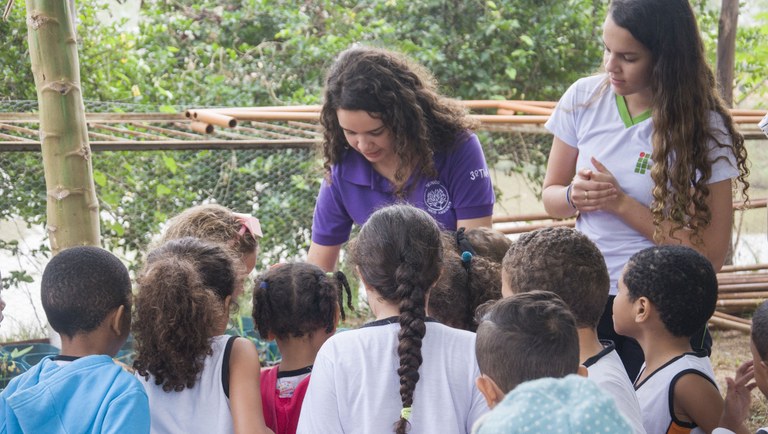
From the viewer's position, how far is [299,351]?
2.73 meters

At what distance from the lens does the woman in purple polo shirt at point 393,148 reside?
304 centimetres

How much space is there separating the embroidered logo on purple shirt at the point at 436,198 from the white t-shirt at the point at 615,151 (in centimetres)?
47

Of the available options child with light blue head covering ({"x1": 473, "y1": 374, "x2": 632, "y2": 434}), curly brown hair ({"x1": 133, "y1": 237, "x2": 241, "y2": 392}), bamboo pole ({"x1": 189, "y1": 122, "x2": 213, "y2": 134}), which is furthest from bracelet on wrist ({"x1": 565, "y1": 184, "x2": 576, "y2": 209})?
bamboo pole ({"x1": 189, "y1": 122, "x2": 213, "y2": 134})

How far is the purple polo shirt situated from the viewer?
3141mm

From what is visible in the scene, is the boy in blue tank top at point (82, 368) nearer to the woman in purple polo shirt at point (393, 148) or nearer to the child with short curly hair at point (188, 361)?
the child with short curly hair at point (188, 361)

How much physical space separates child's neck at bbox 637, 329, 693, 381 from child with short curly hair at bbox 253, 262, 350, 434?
37.5 inches

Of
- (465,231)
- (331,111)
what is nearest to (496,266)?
(465,231)

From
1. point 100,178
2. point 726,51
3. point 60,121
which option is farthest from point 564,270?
point 726,51

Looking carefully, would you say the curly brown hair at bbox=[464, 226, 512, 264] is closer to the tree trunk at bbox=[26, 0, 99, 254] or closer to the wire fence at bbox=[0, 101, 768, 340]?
the tree trunk at bbox=[26, 0, 99, 254]

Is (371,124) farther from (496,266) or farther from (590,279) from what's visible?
(590,279)

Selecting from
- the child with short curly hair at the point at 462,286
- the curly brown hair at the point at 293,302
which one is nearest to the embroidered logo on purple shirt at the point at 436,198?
the child with short curly hair at the point at 462,286

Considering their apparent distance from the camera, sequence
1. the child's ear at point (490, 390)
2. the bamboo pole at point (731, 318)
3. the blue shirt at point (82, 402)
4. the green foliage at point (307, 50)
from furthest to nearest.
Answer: the green foliage at point (307, 50)
the bamboo pole at point (731, 318)
the blue shirt at point (82, 402)
the child's ear at point (490, 390)

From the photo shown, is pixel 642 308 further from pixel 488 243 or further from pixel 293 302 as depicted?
pixel 293 302

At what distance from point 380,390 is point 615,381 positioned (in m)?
0.61
